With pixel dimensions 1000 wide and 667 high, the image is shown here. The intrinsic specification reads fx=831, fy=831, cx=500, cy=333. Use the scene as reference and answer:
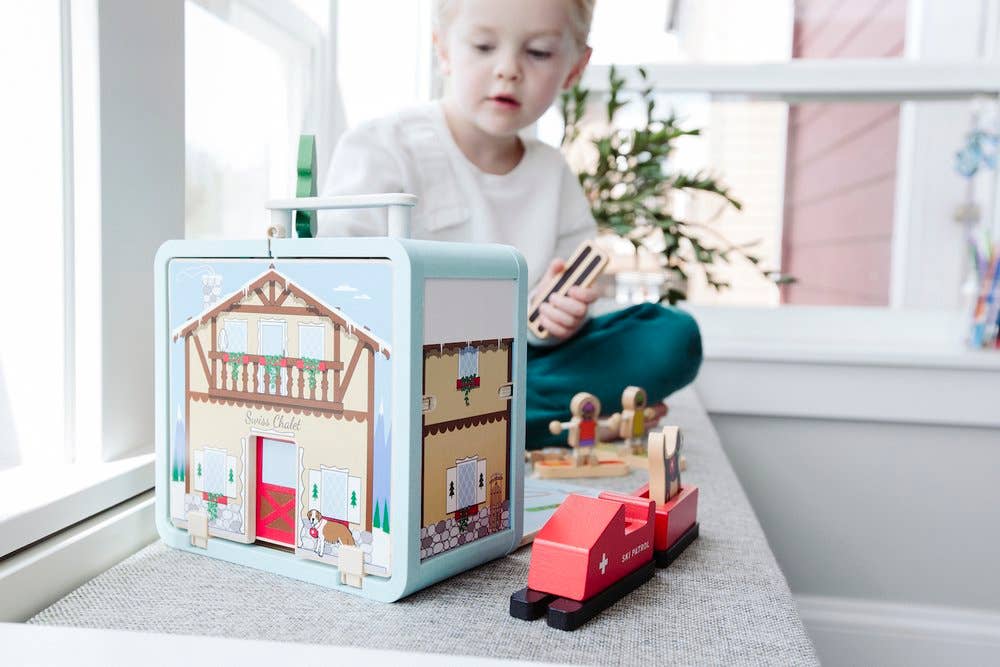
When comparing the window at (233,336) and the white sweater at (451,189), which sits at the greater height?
the white sweater at (451,189)

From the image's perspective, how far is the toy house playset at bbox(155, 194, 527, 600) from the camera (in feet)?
1.81

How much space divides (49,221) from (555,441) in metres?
0.65

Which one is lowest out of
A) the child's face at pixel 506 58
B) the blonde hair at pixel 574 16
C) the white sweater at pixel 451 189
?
the white sweater at pixel 451 189

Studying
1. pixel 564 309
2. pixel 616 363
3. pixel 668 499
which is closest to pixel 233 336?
pixel 668 499

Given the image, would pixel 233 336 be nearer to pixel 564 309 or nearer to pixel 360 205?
pixel 360 205

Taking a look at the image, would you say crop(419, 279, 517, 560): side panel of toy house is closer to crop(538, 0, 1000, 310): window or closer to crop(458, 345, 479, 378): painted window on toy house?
crop(458, 345, 479, 378): painted window on toy house

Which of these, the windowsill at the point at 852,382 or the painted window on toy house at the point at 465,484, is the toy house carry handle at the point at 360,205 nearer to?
the painted window on toy house at the point at 465,484

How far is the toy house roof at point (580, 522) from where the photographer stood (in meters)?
0.55

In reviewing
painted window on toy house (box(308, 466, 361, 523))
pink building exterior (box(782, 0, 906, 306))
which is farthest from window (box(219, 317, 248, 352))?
pink building exterior (box(782, 0, 906, 306))

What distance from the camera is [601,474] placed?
95 centimetres

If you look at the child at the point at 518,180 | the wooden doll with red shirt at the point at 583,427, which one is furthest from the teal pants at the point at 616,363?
the wooden doll with red shirt at the point at 583,427

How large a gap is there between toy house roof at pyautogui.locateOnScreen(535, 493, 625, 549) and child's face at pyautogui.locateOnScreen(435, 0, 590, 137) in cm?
58

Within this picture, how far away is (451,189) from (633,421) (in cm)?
38

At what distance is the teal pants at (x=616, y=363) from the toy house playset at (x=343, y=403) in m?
0.46
